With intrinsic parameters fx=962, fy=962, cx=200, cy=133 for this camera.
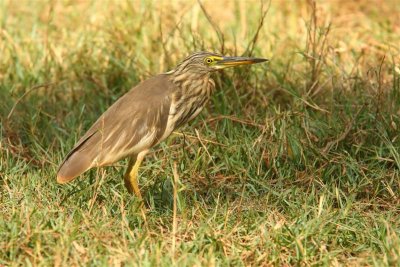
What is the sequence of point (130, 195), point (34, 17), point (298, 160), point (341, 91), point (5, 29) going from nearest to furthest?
1. point (130, 195)
2. point (298, 160)
3. point (341, 91)
4. point (5, 29)
5. point (34, 17)

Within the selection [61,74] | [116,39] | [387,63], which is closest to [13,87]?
[61,74]

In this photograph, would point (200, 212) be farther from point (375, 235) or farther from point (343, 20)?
point (343, 20)

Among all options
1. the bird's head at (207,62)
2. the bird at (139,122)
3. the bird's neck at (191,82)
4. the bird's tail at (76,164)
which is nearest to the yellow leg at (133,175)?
the bird at (139,122)

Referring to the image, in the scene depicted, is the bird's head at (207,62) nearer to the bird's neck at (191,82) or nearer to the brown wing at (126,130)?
the bird's neck at (191,82)

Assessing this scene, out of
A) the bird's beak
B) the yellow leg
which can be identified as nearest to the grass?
the yellow leg

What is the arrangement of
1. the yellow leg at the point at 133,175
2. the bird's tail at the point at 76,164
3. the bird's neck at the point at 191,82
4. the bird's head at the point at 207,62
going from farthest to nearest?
the bird's head at the point at 207,62, the bird's neck at the point at 191,82, the yellow leg at the point at 133,175, the bird's tail at the point at 76,164

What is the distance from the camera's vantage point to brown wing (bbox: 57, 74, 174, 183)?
17.0ft

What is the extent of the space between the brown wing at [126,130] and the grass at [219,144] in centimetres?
17

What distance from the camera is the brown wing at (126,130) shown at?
518 cm

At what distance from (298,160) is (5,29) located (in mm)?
3199

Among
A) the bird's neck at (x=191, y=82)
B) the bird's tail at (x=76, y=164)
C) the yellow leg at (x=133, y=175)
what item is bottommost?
the yellow leg at (x=133, y=175)

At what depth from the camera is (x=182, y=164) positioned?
18.8 feet

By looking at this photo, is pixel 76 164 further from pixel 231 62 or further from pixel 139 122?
pixel 231 62

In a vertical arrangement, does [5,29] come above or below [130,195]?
above
